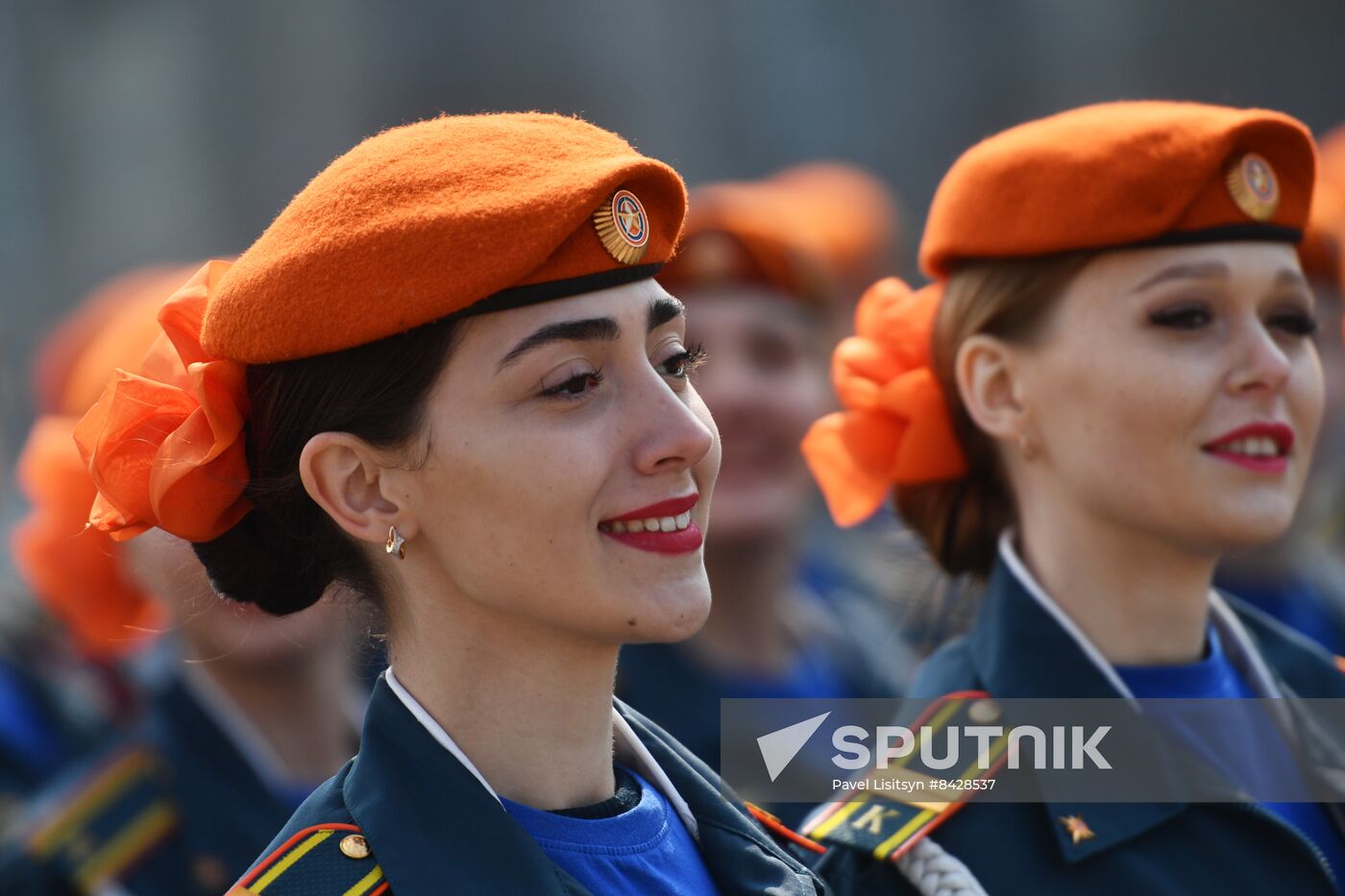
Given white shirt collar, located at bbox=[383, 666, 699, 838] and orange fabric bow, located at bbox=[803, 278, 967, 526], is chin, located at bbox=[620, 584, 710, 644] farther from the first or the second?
orange fabric bow, located at bbox=[803, 278, 967, 526]

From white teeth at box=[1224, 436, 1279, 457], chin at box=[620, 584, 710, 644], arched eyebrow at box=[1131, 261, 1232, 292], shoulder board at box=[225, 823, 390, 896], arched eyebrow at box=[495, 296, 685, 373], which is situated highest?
arched eyebrow at box=[495, 296, 685, 373]

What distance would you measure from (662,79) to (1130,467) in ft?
35.4

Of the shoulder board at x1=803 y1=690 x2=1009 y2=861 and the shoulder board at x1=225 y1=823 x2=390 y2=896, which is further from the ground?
the shoulder board at x1=225 y1=823 x2=390 y2=896

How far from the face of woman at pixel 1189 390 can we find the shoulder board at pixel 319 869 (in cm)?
163

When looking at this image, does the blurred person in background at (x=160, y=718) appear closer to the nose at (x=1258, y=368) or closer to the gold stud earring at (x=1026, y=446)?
the gold stud earring at (x=1026, y=446)

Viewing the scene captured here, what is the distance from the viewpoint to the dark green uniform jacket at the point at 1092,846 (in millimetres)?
3131

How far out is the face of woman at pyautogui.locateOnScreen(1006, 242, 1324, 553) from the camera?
3.26 m

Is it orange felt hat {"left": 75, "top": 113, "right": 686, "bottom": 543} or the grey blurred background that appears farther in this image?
the grey blurred background

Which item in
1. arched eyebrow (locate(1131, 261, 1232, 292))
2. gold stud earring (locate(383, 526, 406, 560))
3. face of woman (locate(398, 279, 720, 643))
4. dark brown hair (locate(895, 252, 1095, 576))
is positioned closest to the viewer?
face of woman (locate(398, 279, 720, 643))

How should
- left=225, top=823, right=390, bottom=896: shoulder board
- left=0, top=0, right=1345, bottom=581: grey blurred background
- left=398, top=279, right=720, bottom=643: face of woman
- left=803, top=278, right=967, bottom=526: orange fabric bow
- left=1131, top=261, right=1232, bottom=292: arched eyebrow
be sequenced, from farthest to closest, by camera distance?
1. left=0, top=0, right=1345, bottom=581: grey blurred background
2. left=803, top=278, right=967, bottom=526: orange fabric bow
3. left=1131, top=261, right=1232, bottom=292: arched eyebrow
4. left=398, top=279, right=720, bottom=643: face of woman
5. left=225, top=823, right=390, bottom=896: shoulder board

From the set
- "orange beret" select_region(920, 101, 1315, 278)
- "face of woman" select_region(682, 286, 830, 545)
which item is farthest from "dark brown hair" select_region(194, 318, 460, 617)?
"face of woman" select_region(682, 286, 830, 545)

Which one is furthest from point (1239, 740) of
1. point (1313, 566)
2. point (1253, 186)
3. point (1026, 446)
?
point (1313, 566)

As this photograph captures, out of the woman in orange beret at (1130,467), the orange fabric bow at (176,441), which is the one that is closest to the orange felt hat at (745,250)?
the woman in orange beret at (1130,467)

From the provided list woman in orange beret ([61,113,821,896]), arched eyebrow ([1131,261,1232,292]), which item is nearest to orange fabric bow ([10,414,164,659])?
woman in orange beret ([61,113,821,896])
